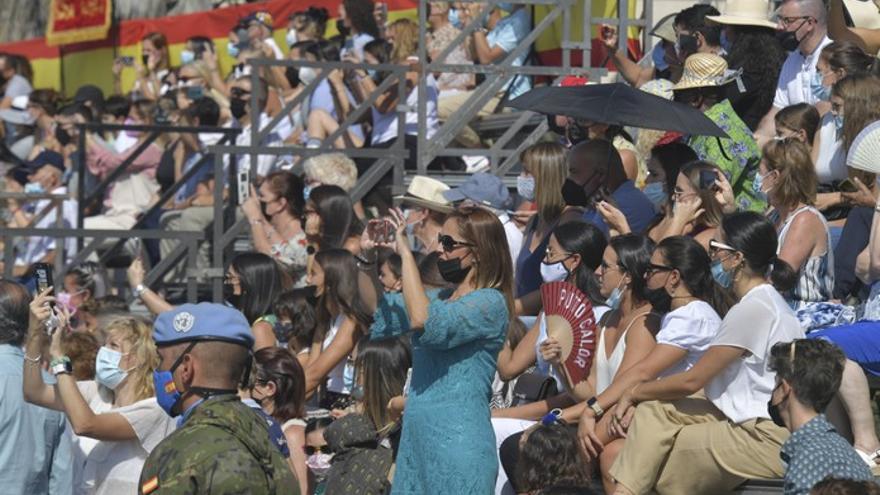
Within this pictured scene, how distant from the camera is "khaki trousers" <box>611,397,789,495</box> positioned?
742cm

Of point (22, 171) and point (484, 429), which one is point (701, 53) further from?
point (22, 171)

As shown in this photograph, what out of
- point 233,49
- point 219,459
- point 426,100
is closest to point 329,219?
point 426,100

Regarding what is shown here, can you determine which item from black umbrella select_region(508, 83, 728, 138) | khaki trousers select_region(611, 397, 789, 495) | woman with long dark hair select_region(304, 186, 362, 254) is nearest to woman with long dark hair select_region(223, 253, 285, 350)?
woman with long dark hair select_region(304, 186, 362, 254)

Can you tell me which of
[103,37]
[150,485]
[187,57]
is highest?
[150,485]

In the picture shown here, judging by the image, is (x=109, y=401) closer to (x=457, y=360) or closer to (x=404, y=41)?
(x=457, y=360)

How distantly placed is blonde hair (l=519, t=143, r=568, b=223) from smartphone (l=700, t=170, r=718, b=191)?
3.48 feet

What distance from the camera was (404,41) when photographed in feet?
46.6

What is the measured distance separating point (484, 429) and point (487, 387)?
0.20 meters

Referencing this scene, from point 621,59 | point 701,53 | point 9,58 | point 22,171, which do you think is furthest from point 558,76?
point 9,58

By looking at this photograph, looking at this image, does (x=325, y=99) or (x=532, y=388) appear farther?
(x=325, y=99)

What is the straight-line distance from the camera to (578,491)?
6.64m

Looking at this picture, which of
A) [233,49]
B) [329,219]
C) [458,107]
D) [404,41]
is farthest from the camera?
[233,49]

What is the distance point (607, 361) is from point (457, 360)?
1.04 m

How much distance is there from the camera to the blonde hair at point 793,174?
8672 millimetres
